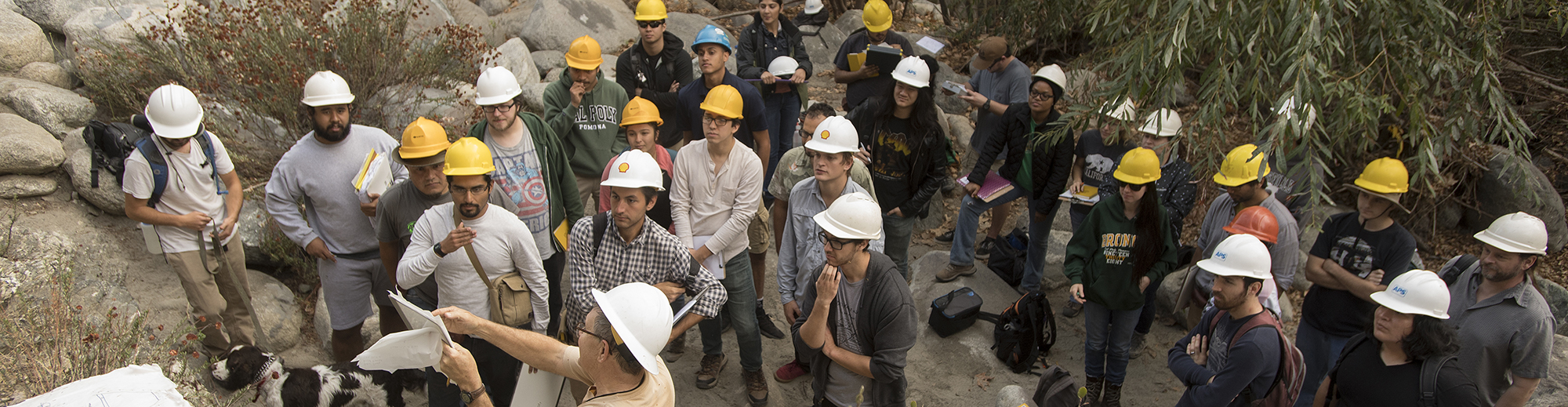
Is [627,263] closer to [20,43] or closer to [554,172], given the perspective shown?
[554,172]

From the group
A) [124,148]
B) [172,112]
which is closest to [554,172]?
[172,112]

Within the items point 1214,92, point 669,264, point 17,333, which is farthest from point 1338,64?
point 17,333

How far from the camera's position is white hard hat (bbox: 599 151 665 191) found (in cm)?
366

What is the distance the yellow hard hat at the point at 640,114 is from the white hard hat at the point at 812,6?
4.96 metres

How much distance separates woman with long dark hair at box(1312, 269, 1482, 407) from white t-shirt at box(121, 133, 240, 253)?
589cm

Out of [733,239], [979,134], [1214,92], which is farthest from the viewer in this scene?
[979,134]

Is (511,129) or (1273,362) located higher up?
(511,129)

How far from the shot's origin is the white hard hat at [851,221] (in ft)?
10.7

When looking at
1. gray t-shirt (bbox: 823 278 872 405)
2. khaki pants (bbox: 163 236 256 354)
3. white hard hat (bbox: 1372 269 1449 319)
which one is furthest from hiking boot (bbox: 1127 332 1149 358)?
khaki pants (bbox: 163 236 256 354)

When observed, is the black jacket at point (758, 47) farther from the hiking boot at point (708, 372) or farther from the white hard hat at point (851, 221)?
the white hard hat at point (851, 221)

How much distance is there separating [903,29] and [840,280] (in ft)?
31.9

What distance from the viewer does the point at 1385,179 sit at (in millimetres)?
4094

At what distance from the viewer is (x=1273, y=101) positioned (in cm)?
439

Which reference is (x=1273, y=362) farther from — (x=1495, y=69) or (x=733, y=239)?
(x=1495, y=69)
